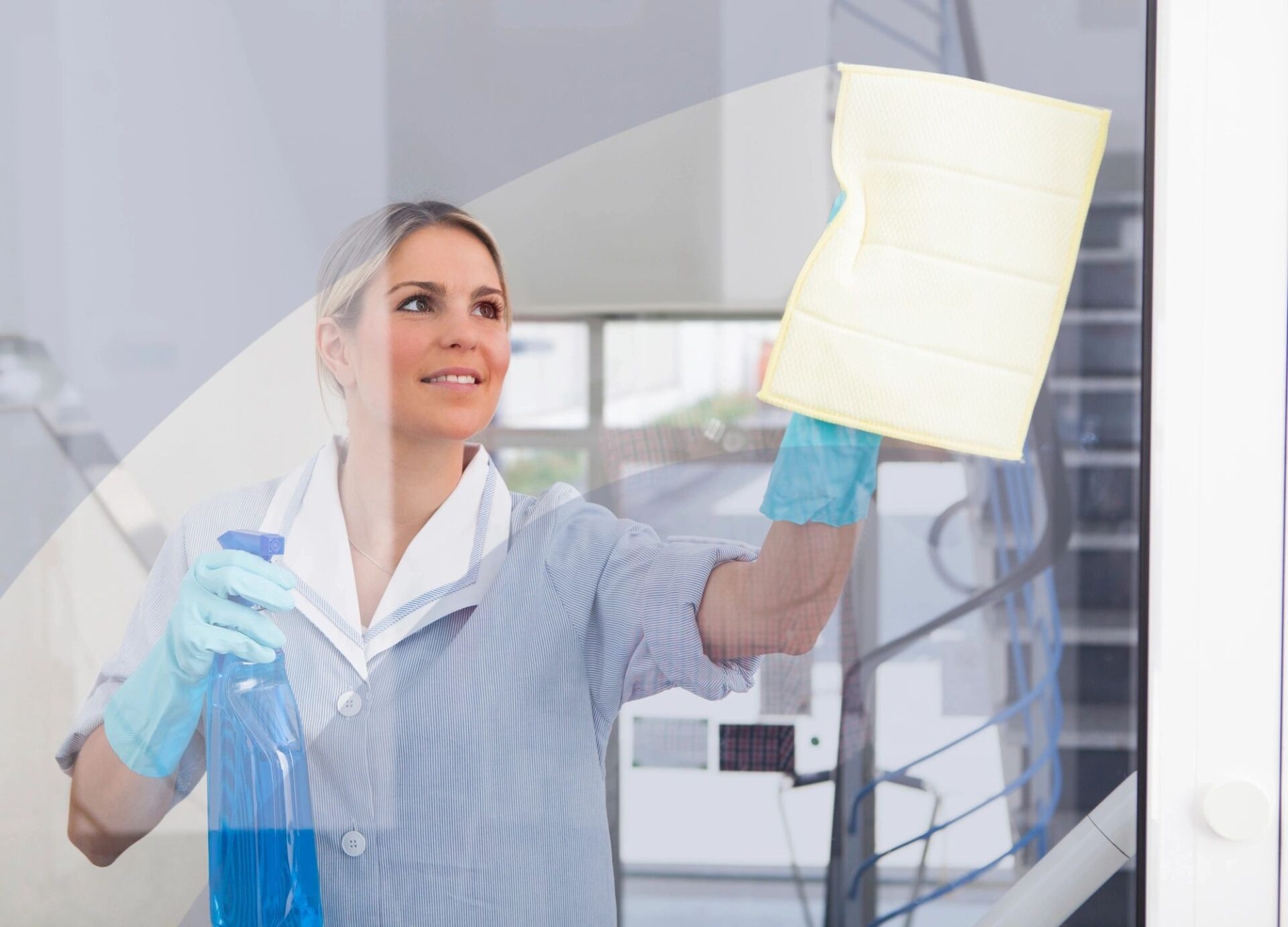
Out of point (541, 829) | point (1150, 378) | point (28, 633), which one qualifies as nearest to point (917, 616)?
point (1150, 378)

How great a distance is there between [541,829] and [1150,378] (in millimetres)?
775

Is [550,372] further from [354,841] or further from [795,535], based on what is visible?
[354,841]

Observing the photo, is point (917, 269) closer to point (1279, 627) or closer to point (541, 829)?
point (1279, 627)

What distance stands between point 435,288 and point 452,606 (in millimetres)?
322

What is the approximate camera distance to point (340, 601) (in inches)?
40.6

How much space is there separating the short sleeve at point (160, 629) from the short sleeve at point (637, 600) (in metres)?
0.39

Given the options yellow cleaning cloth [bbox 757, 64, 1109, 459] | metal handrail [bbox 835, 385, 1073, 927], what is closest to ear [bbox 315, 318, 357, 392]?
yellow cleaning cloth [bbox 757, 64, 1109, 459]

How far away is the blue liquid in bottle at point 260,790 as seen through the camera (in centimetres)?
103

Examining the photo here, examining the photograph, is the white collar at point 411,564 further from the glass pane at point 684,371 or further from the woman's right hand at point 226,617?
the glass pane at point 684,371

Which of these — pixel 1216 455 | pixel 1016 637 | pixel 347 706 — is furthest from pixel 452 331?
pixel 1216 455

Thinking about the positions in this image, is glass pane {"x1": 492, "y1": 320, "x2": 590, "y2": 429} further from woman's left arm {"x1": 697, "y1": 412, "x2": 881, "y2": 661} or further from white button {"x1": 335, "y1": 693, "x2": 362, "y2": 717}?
white button {"x1": 335, "y1": 693, "x2": 362, "y2": 717}

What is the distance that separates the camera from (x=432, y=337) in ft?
3.34

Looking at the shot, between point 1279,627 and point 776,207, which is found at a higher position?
point 776,207

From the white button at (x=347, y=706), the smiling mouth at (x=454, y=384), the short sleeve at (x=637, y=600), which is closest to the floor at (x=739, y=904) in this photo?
the short sleeve at (x=637, y=600)
